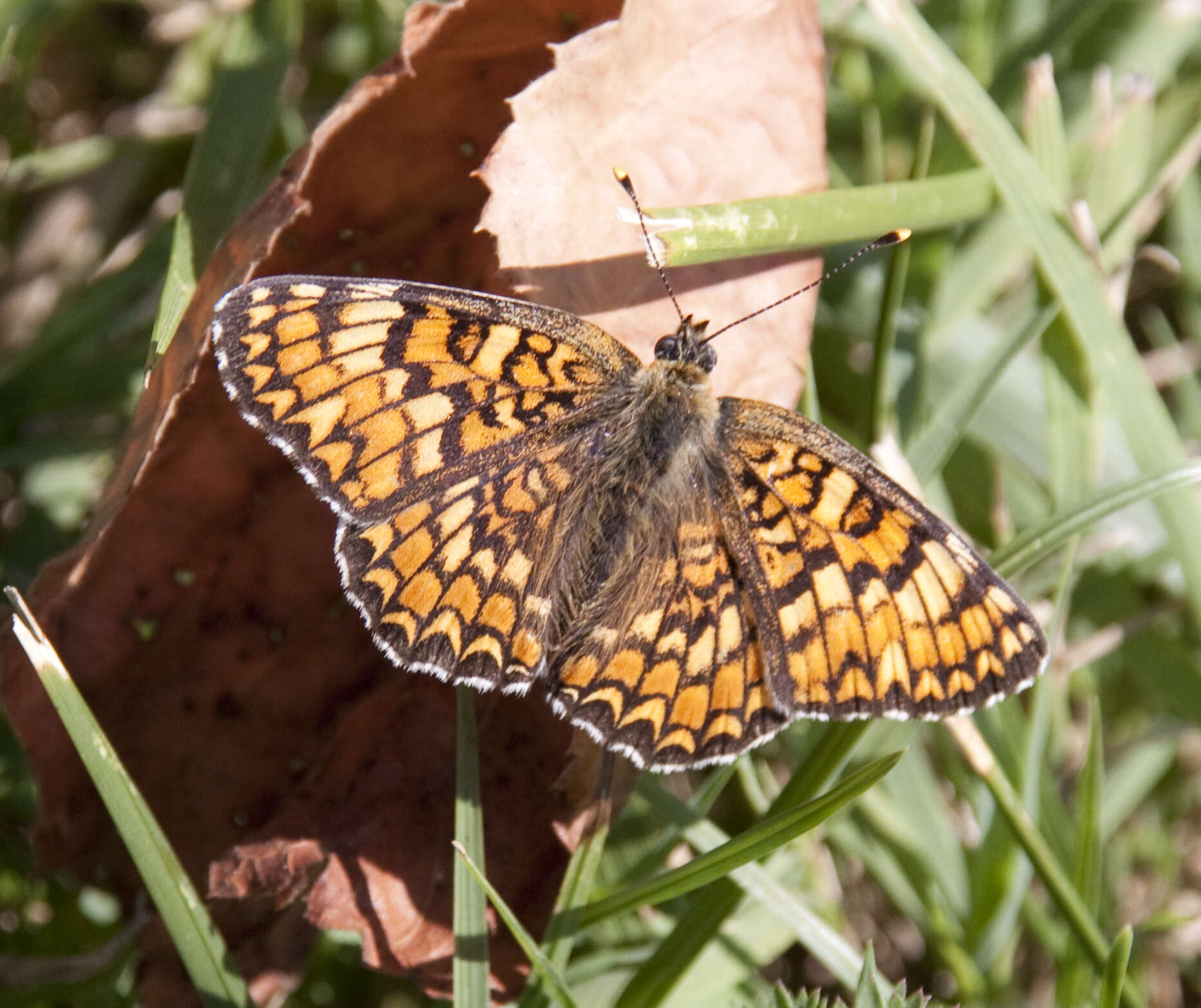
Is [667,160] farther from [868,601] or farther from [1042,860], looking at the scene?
[1042,860]

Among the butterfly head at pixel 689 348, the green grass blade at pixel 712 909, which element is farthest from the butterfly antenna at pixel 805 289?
the green grass blade at pixel 712 909

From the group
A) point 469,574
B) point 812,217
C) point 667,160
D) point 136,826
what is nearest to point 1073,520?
point 812,217

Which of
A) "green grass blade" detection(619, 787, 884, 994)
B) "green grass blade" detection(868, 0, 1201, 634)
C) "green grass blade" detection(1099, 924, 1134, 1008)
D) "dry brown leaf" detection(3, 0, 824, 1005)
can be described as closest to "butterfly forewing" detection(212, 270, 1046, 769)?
"dry brown leaf" detection(3, 0, 824, 1005)

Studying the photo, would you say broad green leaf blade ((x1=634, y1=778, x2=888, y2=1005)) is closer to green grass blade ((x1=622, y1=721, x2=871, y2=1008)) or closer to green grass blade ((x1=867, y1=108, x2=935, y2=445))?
green grass blade ((x1=622, y1=721, x2=871, y2=1008))

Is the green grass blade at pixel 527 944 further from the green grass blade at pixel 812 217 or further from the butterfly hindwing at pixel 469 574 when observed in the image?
the green grass blade at pixel 812 217

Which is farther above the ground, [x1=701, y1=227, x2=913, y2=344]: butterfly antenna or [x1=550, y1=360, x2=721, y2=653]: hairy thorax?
[x1=701, y1=227, x2=913, y2=344]: butterfly antenna

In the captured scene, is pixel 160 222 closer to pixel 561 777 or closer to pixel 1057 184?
pixel 561 777
